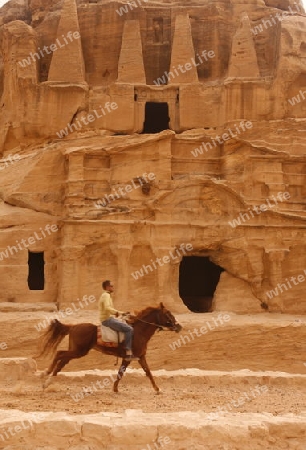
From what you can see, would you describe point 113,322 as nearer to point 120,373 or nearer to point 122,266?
point 120,373

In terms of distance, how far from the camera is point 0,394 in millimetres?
10844

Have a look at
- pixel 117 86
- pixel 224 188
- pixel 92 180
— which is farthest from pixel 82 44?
pixel 224 188

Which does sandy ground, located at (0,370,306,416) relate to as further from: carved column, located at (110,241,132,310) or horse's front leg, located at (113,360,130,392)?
carved column, located at (110,241,132,310)

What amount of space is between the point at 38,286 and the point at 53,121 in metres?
9.02

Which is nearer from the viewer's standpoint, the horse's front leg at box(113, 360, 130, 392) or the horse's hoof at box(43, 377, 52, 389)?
the horse's front leg at box(113, 360, 130, 392)

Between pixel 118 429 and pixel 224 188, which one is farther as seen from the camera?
pixel 224 188

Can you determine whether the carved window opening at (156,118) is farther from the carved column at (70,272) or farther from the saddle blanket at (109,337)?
the saddle blanket at (109,337)

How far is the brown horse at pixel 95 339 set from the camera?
36.8ft

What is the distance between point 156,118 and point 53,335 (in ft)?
75.2

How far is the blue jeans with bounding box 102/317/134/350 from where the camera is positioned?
1108cm

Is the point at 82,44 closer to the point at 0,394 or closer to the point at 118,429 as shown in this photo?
the point at 0,394

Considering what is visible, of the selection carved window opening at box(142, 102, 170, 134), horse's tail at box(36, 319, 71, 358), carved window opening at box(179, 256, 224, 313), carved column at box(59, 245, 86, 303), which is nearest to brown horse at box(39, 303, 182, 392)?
horse's tail at box(36, 319, 71, 358)

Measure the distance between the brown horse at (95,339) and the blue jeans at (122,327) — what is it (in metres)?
0.18

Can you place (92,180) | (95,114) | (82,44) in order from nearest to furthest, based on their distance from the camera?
(92,180) → (95,114) → (82,44)
